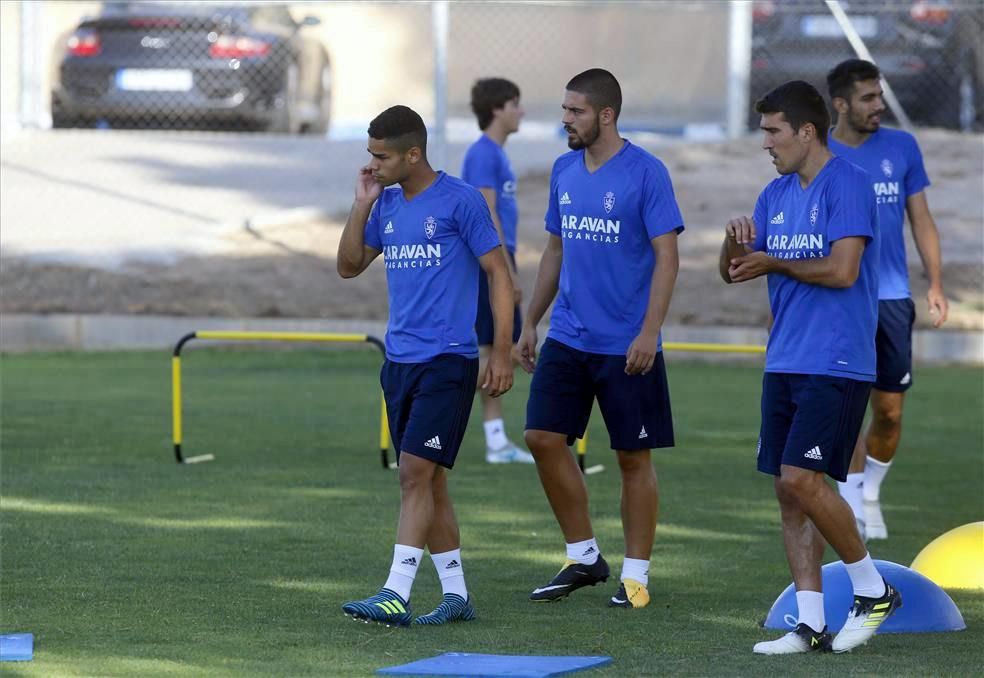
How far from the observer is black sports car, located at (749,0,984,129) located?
2111 cm

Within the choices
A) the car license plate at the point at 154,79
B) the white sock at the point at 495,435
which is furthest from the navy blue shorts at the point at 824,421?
the car license plate at the point at 154,79

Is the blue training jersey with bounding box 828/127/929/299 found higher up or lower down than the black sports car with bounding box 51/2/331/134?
lower down

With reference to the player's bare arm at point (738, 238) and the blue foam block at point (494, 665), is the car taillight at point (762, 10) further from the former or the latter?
the blue foam block at point (494, 665)

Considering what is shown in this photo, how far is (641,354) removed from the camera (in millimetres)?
7535

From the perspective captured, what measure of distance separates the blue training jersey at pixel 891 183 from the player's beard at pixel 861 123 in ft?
0.41

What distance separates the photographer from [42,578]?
7.95 m

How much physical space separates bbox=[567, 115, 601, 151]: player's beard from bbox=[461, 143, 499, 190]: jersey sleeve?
3648 mm

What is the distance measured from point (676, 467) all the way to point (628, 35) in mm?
16468

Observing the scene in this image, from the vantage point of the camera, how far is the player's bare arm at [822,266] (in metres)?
6.62

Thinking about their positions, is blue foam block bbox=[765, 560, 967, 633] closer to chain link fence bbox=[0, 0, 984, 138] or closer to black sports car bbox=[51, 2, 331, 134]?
chain link fence bbox=[0, 0, 984, 138]

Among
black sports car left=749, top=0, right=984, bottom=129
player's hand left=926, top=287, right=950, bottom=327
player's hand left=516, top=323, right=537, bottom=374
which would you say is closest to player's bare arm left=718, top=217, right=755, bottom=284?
player's hand left=516, top=323, right=537, bottom=374

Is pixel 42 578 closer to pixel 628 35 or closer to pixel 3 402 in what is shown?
pixel 3 402

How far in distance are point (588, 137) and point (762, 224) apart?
1.02m

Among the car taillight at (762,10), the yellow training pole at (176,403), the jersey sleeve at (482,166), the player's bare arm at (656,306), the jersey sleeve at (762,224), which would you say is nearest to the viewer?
the jersey sleeve at (762,224)
